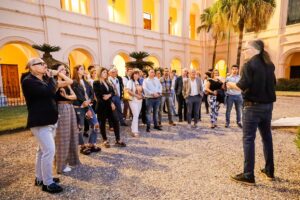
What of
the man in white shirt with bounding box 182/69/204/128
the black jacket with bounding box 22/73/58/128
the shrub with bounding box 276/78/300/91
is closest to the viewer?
the black jacket with bounding box 22/73/58/128

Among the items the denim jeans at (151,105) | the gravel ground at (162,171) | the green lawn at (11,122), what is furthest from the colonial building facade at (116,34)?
the denim jeans at (151,105)

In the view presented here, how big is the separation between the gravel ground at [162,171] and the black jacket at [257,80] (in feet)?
4.46

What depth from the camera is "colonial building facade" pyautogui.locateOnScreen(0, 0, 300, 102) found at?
11.9m

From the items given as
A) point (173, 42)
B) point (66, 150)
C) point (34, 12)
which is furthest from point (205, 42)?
point (66, 150)

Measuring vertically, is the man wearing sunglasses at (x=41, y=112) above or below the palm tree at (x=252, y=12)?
below

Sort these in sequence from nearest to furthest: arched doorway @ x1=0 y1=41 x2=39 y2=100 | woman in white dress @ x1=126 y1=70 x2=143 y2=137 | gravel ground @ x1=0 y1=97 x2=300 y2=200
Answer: gravel ground @ x1=0 y1=97 x2=300 y2=200 < woman in white dress @ x1=126 y1=70 x2=143 y2=137 < arched doorway @ x1=0 y1=41 x2=39 y2=100

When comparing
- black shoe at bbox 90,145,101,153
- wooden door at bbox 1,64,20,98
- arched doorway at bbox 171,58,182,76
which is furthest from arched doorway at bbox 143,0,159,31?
black shoe at bbox 90,145,101,153

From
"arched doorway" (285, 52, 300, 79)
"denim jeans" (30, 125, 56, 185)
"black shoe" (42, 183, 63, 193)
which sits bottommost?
"black shoe" (42, 183, 63, 193)

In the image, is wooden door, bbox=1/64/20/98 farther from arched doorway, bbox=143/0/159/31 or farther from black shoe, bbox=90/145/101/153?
black shoe, bbox=90/145/101/153

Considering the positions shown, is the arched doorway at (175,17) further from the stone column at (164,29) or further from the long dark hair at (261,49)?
the long dark hair at (261,49)

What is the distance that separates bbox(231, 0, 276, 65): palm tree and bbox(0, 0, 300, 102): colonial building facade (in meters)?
5.96

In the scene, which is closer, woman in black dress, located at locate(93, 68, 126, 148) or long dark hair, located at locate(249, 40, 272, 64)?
long dark hair, located at locate(249, 40, 272, 64)

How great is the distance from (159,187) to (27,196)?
6.42 ft

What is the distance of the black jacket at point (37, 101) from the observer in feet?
8.82
